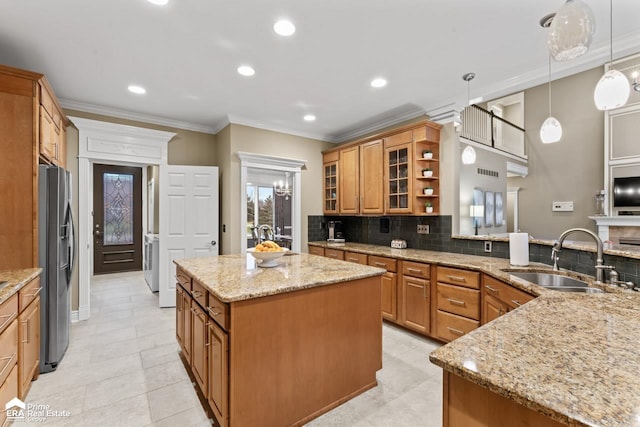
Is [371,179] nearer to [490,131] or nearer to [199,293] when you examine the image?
[199,293]

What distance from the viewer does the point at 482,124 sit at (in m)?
5.56

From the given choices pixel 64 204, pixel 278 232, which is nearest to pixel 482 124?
pixel 278 232

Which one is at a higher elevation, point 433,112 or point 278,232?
point 433,112

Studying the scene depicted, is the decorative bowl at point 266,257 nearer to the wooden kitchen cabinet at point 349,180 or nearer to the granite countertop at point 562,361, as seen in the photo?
the granite countertop at point 562,361

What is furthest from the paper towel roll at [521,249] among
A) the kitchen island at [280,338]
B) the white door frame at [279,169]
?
the white door frame at [279,169]

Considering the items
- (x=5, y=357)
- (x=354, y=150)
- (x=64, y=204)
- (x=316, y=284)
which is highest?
(x=354, y=150)

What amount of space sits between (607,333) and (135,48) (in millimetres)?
3491

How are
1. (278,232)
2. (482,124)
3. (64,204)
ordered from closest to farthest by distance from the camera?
(64,204) < (278,232) < (482,124)

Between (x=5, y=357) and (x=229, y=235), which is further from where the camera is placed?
(x=229, y=235)

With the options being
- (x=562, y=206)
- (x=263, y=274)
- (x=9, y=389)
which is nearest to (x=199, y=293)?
(x=263, y=274)

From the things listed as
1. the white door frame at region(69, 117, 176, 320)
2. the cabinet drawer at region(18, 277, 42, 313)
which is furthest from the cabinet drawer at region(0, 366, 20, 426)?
the white door frame at region(69, 117, 176, 320)

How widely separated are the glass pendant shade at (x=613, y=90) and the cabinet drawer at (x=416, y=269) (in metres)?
1.95

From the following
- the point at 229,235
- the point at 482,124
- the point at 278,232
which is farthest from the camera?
the point at 482,124

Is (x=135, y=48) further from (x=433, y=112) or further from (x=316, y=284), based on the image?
(x=433, y=112)
